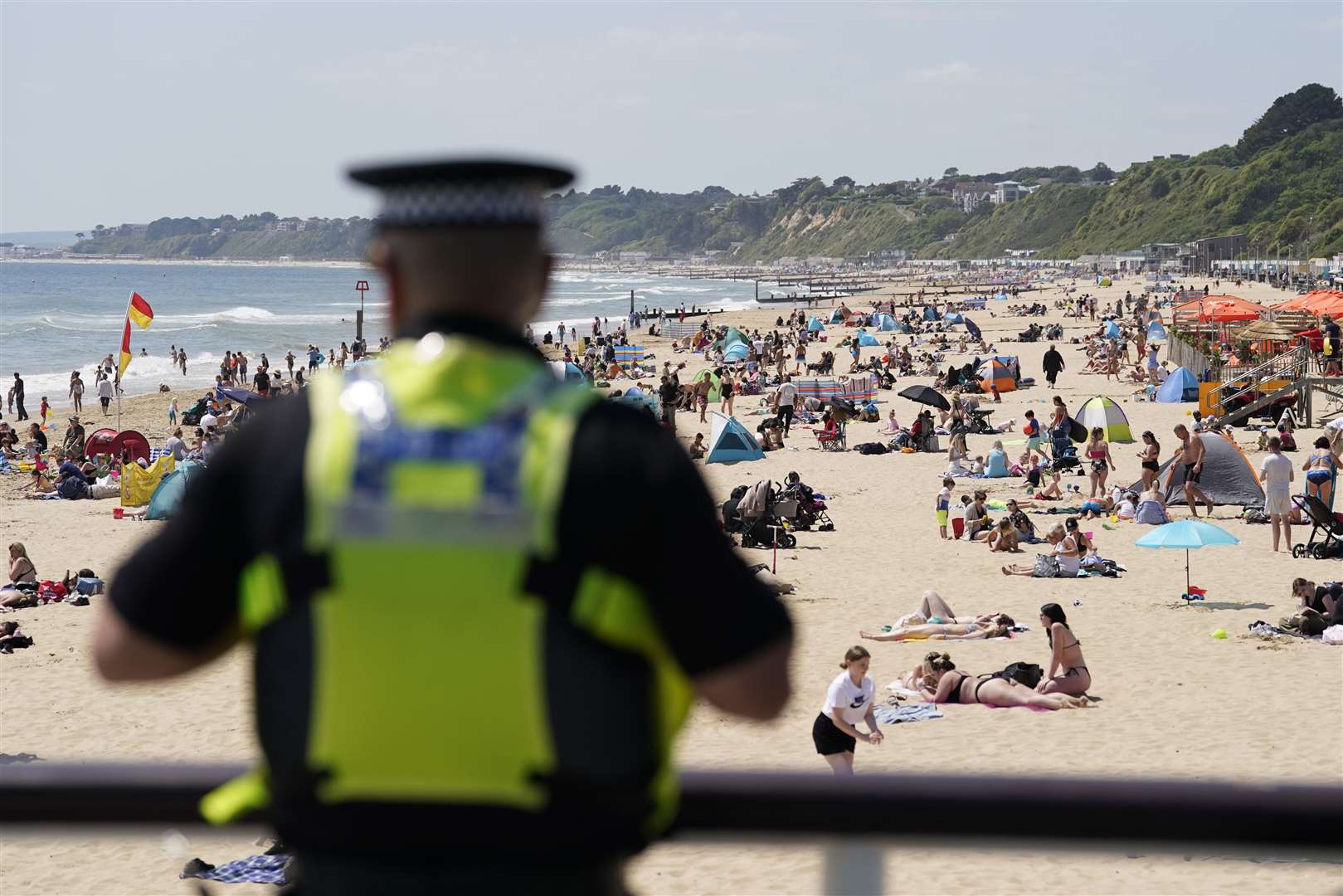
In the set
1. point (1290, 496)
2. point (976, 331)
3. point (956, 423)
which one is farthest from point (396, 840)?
point (976, 331)

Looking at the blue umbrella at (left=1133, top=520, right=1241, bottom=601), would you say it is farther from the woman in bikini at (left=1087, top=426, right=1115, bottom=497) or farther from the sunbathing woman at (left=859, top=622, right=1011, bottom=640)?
the woman in bikini at (left=1087, top=426, right=1115, bottom=497)

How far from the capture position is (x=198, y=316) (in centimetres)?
9481

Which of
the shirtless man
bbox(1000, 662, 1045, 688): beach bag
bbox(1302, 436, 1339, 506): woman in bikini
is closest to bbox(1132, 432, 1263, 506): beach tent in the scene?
the shirtless man

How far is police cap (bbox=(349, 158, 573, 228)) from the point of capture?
50.7 inches

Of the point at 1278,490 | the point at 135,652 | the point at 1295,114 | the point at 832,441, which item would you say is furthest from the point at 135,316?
the point at 1295,114

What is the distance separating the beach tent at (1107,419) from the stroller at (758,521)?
8371mm

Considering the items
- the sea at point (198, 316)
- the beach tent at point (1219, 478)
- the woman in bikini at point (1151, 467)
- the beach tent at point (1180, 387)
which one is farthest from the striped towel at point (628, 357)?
the beach tent at point (1219, 478)

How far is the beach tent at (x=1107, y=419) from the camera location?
2356cm

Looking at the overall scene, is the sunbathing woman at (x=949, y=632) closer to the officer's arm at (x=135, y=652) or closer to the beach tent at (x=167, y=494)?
the beach tent at (x=167, y=494)

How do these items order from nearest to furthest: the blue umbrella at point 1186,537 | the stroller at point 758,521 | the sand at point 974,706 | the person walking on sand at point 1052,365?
1. the sand at point 974,706
2. the blue umbrella at point 1186,537
3. the stroller at point 758,521
4. the person walking on sand at point 1052,365

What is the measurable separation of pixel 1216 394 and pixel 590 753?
27.0m

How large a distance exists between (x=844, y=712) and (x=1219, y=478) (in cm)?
1158

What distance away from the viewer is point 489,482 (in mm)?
1209

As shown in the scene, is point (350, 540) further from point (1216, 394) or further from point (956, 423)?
point (1216, 394)
